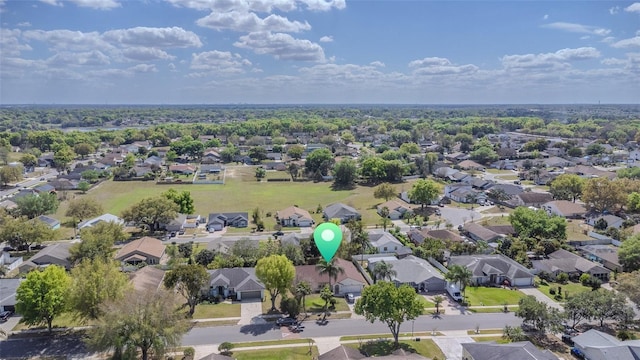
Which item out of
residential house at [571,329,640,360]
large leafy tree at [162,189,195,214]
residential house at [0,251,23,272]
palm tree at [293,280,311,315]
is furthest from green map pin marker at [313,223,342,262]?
residential house at [0,251,23,272]

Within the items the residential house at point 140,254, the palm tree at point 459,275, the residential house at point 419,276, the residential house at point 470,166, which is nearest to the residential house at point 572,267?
the residential house at point 419,276

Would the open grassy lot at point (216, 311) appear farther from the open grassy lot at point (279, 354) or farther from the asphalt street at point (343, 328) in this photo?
the open grassy lot at point (279, 354)

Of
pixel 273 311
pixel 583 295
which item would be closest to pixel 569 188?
pixel 583 295

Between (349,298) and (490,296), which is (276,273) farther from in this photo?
(490,296)

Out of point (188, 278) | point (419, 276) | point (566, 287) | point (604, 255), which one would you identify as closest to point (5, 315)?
point (188, 278)

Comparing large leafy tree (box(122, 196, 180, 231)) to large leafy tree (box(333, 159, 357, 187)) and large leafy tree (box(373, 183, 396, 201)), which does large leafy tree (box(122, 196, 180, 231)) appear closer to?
large leafy tree (box(373, 183, 396, 201))

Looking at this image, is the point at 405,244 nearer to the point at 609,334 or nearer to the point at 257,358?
the point at 609,334
